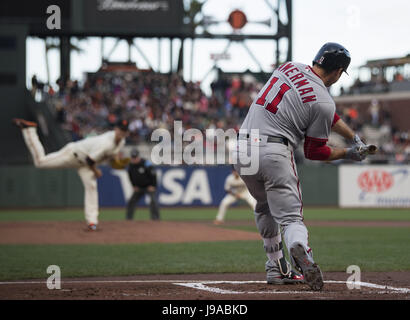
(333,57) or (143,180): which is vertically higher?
(333,57)

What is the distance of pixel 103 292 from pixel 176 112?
22544mm

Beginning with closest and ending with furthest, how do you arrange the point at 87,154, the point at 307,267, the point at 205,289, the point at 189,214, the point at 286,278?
the point at 307,267 < the point at 205,289 < the point at 286,278 < the point at 87,154 < the point at 189,214

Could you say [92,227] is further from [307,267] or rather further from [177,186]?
[177,186]

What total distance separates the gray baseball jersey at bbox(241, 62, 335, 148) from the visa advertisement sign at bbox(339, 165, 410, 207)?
71.6ft

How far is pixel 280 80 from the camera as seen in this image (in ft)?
21.7

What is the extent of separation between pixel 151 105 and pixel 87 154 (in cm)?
1627

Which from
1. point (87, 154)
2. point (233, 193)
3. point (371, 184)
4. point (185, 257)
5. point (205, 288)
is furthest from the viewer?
point (371, 184)

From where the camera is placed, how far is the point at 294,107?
6.46 m

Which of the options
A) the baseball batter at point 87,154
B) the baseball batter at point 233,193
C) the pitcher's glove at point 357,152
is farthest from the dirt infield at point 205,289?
the baseball batter at point 233,193

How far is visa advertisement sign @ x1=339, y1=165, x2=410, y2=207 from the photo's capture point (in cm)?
2805

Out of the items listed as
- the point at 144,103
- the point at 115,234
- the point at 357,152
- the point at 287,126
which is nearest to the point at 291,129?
the point at 287,126

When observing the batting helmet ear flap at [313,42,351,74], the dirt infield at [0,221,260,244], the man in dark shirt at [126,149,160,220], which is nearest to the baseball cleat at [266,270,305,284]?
the batting helmet ear flap at [313,42,351,74]
